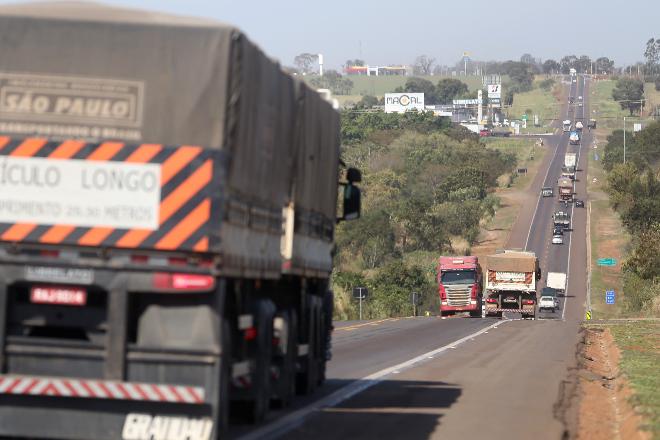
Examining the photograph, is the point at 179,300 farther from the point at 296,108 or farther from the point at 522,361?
the point at 522,361

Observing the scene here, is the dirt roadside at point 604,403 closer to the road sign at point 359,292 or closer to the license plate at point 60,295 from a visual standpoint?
the license plate at point 60,295

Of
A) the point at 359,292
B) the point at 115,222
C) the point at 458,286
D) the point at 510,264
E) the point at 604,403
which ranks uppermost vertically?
the point at 510,264

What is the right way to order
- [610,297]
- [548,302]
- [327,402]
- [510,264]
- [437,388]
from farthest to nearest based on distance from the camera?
[610,297], [548,302], [510,264], [437,388], [327,402]

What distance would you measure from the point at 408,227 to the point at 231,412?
101109 millimetres

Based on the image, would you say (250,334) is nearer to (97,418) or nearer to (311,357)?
(97,418)

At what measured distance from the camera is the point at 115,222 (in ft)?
35.7

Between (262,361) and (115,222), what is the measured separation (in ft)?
11.2

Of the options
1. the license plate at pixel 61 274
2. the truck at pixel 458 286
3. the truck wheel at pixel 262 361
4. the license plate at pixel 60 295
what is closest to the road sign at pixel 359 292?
the truck at pixel 458 286

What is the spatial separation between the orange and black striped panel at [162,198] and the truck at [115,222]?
0.5 inches

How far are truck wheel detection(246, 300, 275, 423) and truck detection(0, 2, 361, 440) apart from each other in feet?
7.10

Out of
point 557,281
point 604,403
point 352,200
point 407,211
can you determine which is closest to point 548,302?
point 557,281

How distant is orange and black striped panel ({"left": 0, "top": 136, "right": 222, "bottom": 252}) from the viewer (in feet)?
35.4

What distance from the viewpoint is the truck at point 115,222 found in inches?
427

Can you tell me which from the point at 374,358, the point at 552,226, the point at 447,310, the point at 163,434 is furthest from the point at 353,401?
the point at 552,226
